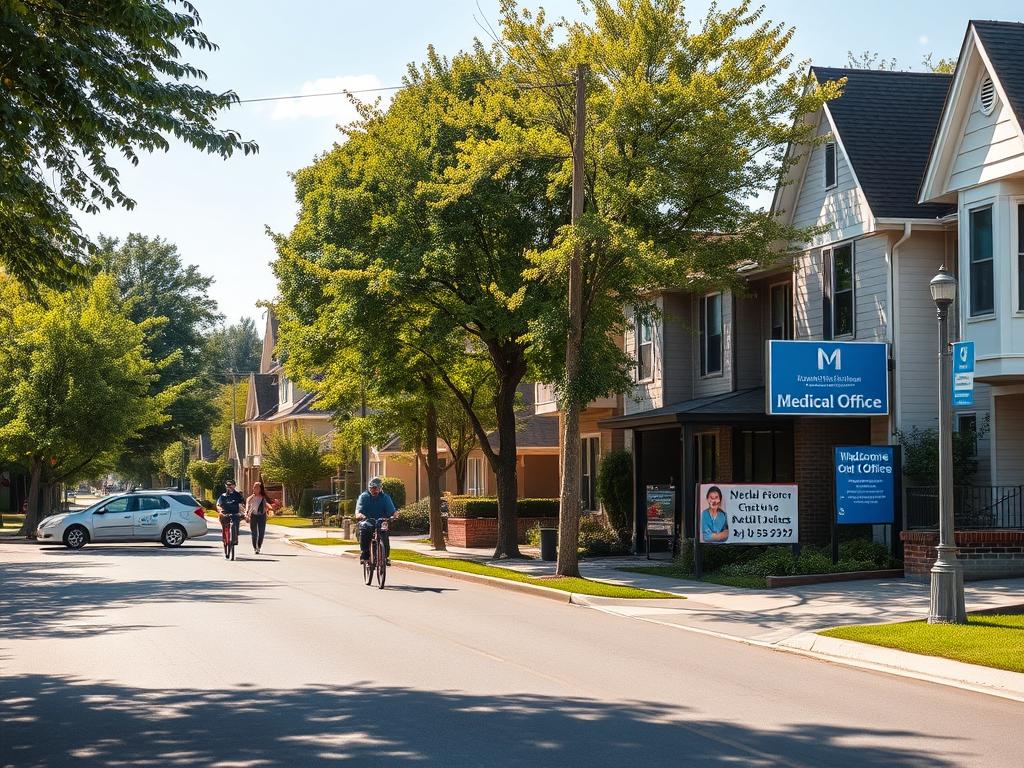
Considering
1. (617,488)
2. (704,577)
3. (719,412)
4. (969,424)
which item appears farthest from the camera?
(617,488)

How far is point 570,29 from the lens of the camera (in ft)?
78.6

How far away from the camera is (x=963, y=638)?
14312 millimetres

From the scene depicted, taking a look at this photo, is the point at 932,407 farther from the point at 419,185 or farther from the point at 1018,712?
the point at 1018,712

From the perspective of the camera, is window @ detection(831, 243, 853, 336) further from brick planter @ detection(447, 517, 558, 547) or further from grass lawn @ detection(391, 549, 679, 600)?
brick planter @ detection(447, 517, 558, 547)

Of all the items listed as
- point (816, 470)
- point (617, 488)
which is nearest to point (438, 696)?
point (816, 470)

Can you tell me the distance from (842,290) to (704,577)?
22.6 feet

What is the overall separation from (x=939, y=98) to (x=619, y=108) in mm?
9689

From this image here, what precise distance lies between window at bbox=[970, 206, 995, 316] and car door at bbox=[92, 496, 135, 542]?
82.3 ft

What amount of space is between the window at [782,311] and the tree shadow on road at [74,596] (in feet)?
42.9

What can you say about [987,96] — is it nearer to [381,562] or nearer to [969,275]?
[969,275]

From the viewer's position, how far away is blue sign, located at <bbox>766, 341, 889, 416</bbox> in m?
23.3

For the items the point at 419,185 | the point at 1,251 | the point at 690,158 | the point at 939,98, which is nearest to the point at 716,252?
the point at 690,158

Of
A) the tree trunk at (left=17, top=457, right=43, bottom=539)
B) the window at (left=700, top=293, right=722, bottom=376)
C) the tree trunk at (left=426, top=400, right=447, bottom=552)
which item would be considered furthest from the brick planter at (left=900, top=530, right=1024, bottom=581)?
the tree trunk at (left=17, top=457, right=43, bottom=539)

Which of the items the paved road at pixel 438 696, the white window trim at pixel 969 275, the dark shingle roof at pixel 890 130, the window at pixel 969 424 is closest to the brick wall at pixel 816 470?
the window at pixel 969 424
